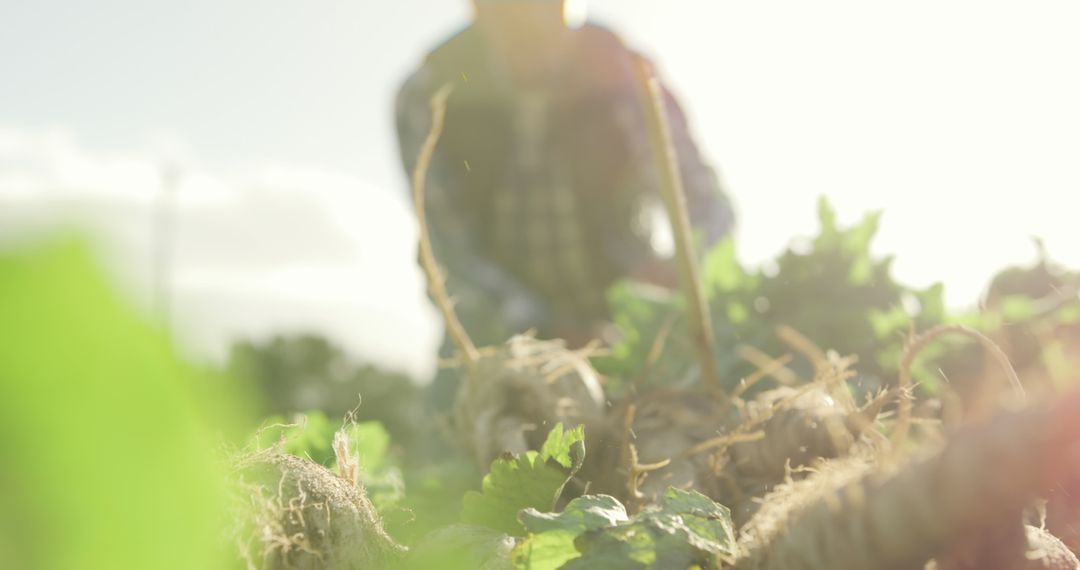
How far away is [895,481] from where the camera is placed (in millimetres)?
569

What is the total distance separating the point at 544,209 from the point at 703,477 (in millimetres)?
3753

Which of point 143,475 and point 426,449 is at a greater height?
point 143,475

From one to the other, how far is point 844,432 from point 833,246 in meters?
0.97

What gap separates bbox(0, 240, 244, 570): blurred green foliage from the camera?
24 centimetres

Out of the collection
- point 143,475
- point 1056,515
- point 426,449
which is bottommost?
point 426,449

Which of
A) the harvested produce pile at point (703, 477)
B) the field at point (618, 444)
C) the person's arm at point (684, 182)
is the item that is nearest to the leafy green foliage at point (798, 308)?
the field at point (618, 444)

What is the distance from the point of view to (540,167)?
4.80 m

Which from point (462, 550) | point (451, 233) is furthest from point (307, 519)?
point (451, 233)

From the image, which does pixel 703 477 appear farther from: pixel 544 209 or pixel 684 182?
pixel 544 209

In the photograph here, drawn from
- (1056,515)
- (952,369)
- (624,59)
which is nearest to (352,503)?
(1056,515)

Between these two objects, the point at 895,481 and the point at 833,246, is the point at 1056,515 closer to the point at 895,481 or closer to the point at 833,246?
the point at 895,481

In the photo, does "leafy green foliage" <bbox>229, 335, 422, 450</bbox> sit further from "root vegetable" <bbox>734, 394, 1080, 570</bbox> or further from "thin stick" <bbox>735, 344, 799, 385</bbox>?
"root vegetable" <bbox>734, 394, 1080, 570</bbox>

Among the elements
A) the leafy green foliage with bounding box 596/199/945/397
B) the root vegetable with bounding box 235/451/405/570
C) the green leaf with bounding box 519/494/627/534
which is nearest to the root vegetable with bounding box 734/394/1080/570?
the green leaf with bounding box 519/494/627/534

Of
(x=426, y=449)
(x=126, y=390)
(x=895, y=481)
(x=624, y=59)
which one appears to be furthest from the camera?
(x=624, y=59)
